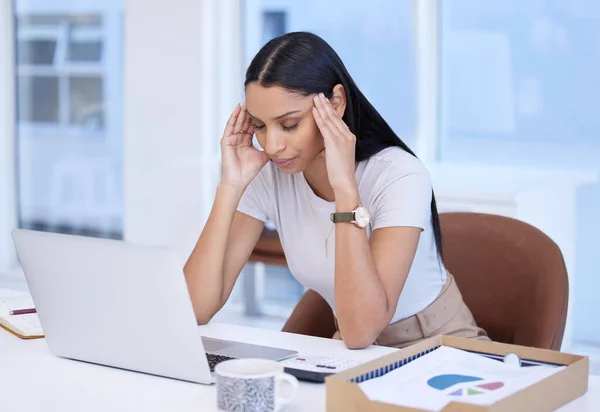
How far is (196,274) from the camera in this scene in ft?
6.83

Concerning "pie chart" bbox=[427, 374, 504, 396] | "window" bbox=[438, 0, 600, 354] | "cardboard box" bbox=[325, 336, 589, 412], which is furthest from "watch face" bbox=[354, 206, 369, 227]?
"window" bbox=[438, 0, 600, 354]

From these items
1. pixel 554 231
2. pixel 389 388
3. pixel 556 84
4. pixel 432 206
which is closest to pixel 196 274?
pixel 432 206

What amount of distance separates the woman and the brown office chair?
0.32 feet

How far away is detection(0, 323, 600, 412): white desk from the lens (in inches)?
55.5

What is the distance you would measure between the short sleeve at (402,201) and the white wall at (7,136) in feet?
12.9

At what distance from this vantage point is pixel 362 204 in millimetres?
2113

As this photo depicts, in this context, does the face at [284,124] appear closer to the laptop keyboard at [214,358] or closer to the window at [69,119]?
the laptop keyboard at [214,358]

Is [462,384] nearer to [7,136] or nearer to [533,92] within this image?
[533,92]

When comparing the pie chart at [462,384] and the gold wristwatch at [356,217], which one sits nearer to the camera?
the pie chart at [462,384]

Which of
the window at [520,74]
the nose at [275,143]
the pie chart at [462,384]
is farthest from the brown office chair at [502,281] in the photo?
the window at [520,74]

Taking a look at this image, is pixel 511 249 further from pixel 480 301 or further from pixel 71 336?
pixel 71 336

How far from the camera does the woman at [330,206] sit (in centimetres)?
189

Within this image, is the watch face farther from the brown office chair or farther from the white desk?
the brown office chair

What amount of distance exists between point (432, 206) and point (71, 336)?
87cm
